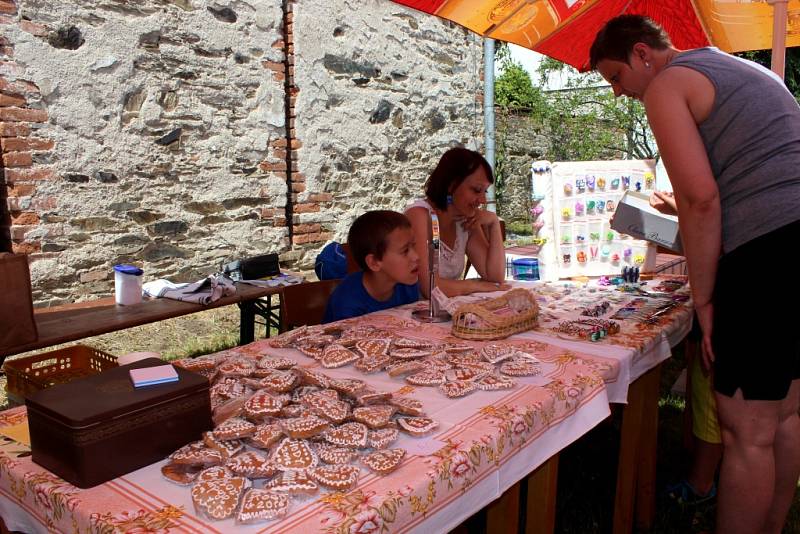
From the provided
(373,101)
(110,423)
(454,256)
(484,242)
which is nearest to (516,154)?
(373,101)

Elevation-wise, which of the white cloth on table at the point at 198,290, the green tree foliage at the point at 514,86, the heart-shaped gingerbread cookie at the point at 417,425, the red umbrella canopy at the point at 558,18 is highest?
the green tree foliage at the point at 514,86

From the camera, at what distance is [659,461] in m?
2.90

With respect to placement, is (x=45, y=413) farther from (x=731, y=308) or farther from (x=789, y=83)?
(x=789, y=83)

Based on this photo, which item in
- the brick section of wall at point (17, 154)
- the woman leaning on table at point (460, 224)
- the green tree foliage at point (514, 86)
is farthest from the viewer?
the green tree foliage at point (514, 86)

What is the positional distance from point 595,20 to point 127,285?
2965 mm

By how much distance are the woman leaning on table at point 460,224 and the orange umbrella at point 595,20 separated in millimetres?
673

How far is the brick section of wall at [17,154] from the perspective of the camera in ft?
13.0

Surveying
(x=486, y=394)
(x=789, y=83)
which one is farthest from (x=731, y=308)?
(x=789, y=83)

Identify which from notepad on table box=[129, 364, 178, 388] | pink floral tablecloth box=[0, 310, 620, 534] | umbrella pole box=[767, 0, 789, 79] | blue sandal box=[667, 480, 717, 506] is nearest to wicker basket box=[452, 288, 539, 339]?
pink floral tablecloth box=[0, 310, 620, 534]

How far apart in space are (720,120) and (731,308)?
508mm

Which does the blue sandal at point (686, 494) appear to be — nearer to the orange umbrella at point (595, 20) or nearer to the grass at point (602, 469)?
the grass at point (602, 469)

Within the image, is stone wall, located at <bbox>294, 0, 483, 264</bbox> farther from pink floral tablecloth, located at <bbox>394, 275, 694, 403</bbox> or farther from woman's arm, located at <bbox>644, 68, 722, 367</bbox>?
woman's arm, located at <bbox>644, 68, 722, 367</bbox>

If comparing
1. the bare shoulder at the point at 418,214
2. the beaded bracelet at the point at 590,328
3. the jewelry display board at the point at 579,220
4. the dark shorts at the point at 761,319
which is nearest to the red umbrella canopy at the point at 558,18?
the jewelry display board at the point at 579,220

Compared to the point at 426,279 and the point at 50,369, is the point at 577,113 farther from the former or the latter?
the point at 50,369
